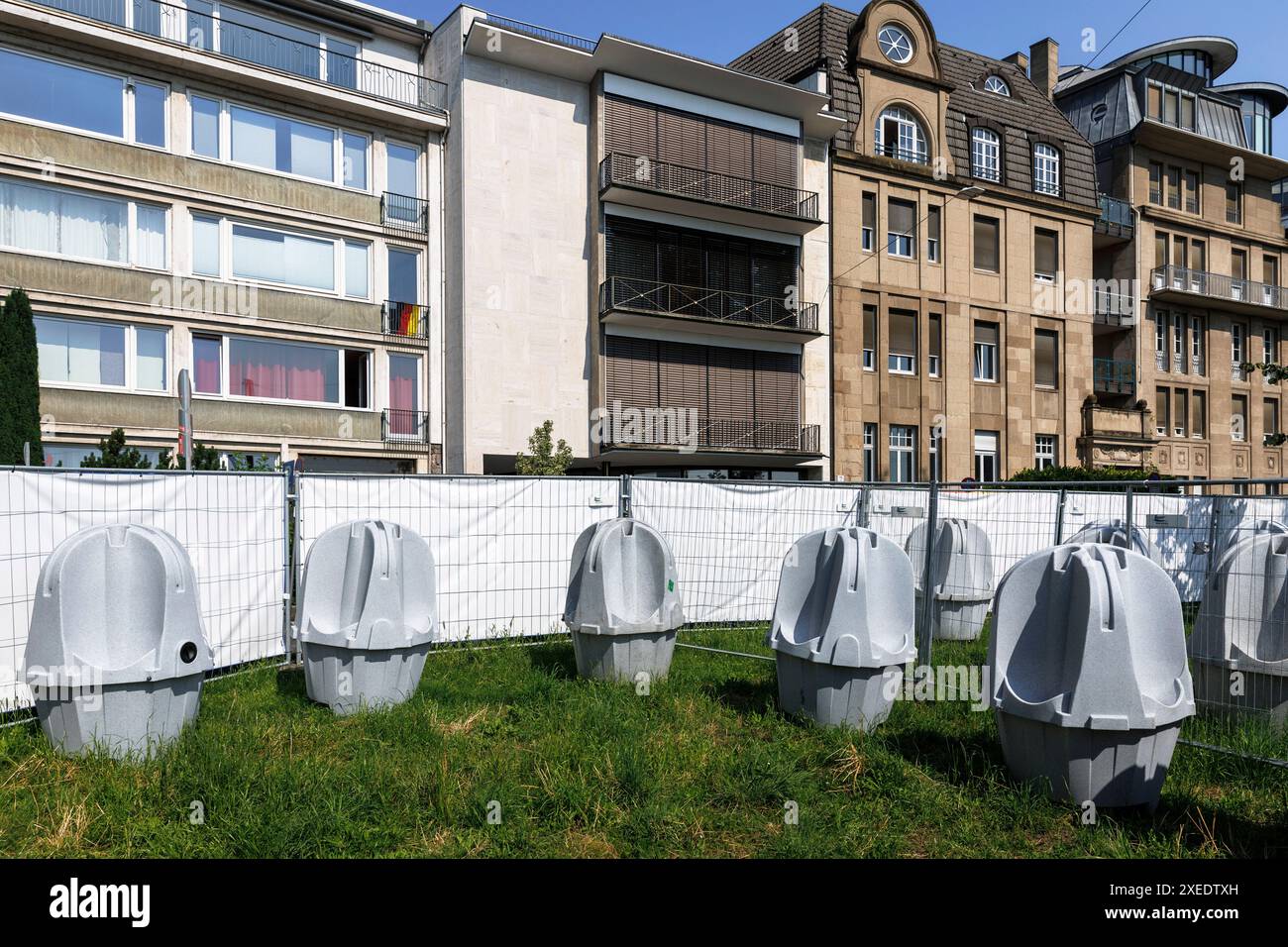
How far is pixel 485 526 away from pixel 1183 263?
3917cm

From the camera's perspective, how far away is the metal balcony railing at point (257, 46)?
2211 cm

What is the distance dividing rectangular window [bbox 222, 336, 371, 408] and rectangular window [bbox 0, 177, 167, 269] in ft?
9.85

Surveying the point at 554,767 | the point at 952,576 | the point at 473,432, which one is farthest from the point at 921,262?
the point at 554,767

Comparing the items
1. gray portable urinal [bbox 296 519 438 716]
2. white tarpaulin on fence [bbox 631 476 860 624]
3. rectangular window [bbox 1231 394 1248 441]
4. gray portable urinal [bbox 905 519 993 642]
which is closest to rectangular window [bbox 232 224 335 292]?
white tarpaulin on fence [bbox 631 476 860 624]

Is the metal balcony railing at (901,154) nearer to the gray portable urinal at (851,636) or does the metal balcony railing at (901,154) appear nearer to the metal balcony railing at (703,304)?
the metal balcony railing at (703,304)

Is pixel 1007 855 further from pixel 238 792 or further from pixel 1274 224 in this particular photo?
pixel 1274 224

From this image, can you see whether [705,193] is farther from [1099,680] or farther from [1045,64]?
[1099,680]

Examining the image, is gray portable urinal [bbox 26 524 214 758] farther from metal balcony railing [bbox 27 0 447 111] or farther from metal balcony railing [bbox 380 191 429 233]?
metal balcony railing [bbox 27 0 447 111]

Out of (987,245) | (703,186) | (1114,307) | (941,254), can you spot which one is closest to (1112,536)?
(703,186)

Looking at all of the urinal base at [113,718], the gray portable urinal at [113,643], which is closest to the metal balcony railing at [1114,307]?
the gray portable urinal at [113,643]

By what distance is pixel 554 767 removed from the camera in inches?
202

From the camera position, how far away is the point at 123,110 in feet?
71.9

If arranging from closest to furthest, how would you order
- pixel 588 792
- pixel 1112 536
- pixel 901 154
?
pixel 588 792
pixel 1112 536
pixel 901 154
